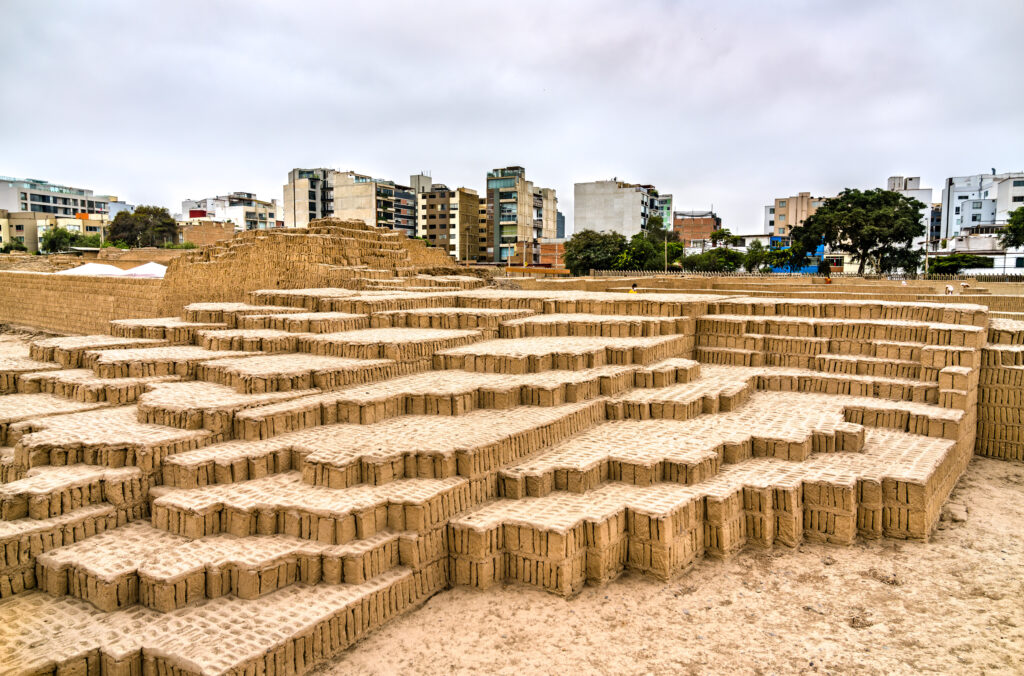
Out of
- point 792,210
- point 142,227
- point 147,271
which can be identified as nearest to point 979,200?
point 792,210

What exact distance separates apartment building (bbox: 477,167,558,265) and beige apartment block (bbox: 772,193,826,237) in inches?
896

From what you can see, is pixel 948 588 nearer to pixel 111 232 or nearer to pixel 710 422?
pixel 710 422

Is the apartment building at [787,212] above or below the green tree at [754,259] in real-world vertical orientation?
above

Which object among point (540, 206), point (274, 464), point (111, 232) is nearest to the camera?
point (274, 464)

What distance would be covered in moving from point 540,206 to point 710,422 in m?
54.6

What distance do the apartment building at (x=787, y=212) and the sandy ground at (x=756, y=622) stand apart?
57.5 m

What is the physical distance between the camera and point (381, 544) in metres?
4.33

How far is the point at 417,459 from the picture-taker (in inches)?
200

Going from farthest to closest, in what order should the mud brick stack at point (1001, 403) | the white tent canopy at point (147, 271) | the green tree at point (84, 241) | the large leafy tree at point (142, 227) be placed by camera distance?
1. the large leafy tree at point (142, 227)
2. the green tree at point (84, 241)
3. the white tent canopy at point (147, 271)
4. the mud brick stack at point (1001, 403)

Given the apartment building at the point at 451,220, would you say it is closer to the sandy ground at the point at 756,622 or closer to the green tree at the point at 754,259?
the green tree at the point at 754,259

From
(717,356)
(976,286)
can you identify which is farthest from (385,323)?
(976,286)

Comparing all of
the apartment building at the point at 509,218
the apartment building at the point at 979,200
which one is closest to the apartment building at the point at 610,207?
the apartment building at the point at 509,218

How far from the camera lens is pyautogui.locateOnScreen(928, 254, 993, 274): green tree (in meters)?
29.2

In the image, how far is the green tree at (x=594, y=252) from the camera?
115 feet
